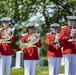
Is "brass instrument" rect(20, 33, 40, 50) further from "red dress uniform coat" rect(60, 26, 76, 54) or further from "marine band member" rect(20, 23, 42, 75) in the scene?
"red dress uniform coat" rect(60, 26, 76, 54)

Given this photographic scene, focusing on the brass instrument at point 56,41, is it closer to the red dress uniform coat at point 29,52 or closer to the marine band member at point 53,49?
the marine band member at point 53,49

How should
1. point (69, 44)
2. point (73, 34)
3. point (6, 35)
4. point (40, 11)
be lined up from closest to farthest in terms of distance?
1. point (73, 34)
2. point (69, 44)
3. point (6, 35)
4. point (40, 11)

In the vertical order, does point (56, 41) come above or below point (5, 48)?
above

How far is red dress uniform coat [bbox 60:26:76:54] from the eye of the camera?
9477 mm

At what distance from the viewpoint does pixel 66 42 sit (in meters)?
9.55

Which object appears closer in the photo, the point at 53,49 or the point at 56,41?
the point at 56,41

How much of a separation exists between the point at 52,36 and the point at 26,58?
3.03 feet

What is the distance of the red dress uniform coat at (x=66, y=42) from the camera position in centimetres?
948

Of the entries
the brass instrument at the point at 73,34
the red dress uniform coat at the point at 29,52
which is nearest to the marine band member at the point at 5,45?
the red dress uniform coat at the point at 29,52

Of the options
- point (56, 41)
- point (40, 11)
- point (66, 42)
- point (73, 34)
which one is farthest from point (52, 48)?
point (40, 11)

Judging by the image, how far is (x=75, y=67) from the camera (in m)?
9.52

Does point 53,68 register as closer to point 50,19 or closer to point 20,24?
point 50,19

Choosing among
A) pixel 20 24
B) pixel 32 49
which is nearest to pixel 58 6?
pixel 20 24

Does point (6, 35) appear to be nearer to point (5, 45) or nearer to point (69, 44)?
point (5, 45)
